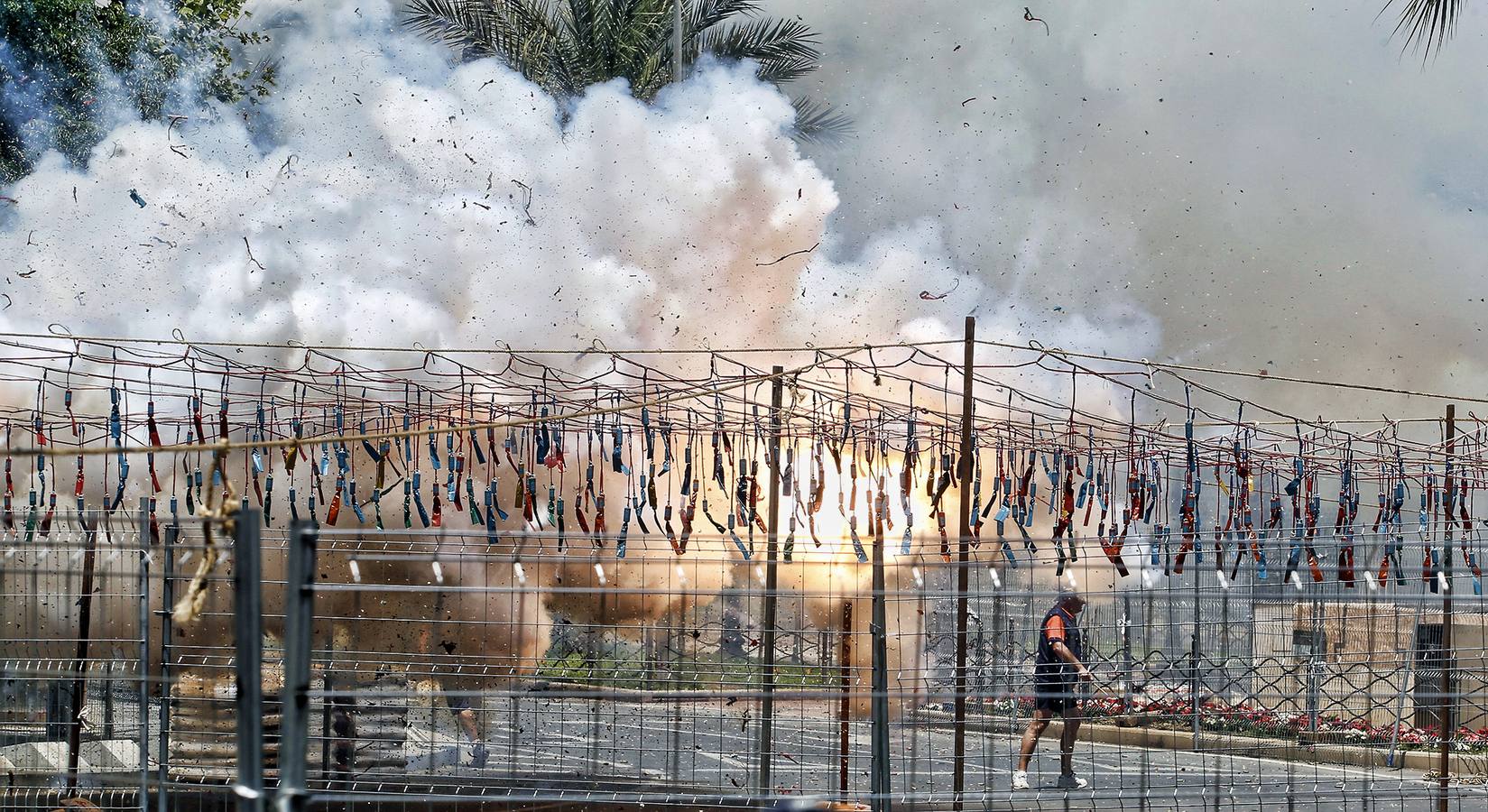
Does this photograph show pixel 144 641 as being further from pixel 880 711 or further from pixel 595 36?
pixel 595 36

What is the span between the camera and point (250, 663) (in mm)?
3133

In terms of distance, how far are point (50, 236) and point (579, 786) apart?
51.8 feet

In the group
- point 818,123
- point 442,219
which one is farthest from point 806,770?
point 818,123

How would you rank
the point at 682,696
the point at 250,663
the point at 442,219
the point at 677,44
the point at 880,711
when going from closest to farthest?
the point at 250,663 → the point at 682,696 → the point at 880,711 → the point at 677,44 → the point at 442,219

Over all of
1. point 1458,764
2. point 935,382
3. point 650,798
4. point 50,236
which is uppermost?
point 50,236

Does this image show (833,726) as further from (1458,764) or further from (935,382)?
(935,382)

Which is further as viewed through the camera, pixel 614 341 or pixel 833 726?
pixel 614 341

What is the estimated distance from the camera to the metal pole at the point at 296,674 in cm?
319

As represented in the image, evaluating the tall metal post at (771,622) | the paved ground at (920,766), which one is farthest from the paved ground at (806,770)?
the tall metal post at (771,622)

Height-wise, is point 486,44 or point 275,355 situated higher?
point 486,44

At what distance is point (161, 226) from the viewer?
2078 cm

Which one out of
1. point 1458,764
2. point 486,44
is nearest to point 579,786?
point 1458,764

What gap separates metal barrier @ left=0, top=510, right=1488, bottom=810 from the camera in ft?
17.1

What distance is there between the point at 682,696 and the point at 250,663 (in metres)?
1.93
